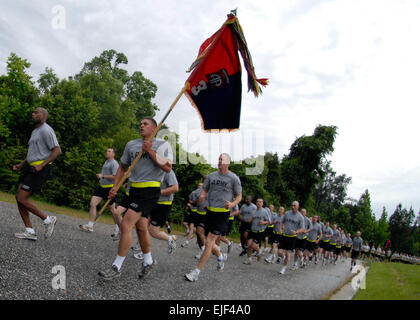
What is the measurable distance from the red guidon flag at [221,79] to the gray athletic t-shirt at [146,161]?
1223 mm

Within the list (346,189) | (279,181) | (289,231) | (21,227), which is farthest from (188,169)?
(346,189)

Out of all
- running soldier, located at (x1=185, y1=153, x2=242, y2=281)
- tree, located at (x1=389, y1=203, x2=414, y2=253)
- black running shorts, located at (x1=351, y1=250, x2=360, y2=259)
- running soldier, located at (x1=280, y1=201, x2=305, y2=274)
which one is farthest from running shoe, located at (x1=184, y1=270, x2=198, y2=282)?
tree, located at (x1=389, y1=203, x2=414, y2=253)

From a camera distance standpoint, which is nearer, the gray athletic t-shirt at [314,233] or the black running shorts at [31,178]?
the black running shorts at [31,178]

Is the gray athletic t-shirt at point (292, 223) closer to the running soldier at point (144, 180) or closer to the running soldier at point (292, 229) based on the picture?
the running soldier at point (292, 229)

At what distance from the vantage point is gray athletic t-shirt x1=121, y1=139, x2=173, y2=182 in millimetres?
4738

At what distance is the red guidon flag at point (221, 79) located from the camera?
5613mm

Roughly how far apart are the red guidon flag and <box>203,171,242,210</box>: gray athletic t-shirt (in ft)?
3.40

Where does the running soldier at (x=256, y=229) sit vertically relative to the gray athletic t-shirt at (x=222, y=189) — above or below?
below

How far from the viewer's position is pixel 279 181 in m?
44.0

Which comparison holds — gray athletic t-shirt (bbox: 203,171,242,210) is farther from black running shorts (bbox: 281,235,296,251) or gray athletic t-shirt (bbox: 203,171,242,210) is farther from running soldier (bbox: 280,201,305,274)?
black running shorts (bbox: 281,235,296,251)

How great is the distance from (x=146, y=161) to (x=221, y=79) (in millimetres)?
2260

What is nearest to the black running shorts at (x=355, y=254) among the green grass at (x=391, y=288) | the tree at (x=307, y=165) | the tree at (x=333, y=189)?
the green grass at (x=391, y=288)
